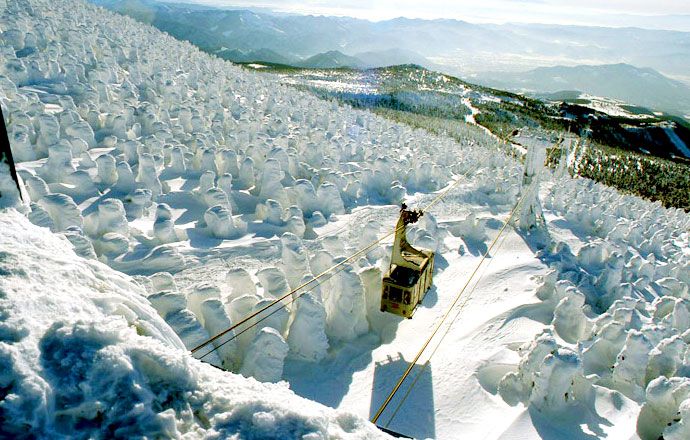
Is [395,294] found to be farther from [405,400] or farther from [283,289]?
[283,289]

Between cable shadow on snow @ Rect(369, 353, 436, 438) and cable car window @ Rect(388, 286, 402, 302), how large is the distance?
2.10ft

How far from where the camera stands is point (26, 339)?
6.28 feet

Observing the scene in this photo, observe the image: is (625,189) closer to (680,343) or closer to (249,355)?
(680,343)

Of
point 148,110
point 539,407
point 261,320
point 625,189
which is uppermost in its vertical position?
point 148,110

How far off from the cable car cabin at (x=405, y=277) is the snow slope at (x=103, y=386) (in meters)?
2.64

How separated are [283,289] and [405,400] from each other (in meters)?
1.72

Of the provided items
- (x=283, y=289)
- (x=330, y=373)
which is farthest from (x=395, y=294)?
(x=283, y=289)

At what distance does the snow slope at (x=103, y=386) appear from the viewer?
1.79 m

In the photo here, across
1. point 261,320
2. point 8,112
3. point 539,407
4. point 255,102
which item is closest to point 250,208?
point 261,320

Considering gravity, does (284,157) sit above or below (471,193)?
above

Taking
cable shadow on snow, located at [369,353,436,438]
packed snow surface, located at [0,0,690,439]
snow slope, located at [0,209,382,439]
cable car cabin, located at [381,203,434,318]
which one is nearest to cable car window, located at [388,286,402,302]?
cable car cabin, located at [381,203,434,318]

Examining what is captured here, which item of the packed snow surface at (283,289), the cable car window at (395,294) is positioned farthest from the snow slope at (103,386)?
the cable car window at (395,294)

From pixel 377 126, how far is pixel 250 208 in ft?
30.4

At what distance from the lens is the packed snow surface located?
80.3 inches
